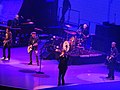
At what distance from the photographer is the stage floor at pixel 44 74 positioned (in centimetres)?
1404

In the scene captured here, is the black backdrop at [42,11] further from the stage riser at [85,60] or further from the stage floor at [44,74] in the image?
the stage riser at [85,60]

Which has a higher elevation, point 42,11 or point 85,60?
point 42,11

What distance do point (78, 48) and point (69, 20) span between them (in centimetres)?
694

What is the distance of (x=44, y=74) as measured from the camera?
635 inches

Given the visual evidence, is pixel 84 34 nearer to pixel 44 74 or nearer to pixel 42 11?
pixel 44 74

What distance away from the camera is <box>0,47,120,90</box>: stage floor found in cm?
1404

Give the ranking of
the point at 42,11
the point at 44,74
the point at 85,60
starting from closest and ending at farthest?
the point at 44,74, the point at 85,60, the point at 42,11

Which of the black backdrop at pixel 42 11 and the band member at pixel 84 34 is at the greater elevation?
the black backdrop at pixel 42 11

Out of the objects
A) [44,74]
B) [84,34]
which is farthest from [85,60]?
[44,74]

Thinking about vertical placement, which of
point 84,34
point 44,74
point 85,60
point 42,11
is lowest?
point 44,74

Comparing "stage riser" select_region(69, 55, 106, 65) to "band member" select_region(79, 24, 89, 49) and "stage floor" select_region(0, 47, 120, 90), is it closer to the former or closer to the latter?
"stage floor" select_region(0, 47, 120, 90)

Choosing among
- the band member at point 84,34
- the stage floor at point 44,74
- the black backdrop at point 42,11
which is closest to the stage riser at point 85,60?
the stage floor at point 44,74

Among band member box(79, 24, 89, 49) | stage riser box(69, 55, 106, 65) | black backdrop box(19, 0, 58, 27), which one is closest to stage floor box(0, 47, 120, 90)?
stage riser box(69, 55, 106, 65)

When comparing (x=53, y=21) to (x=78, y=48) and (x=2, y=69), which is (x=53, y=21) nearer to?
(x=78, y=48)
